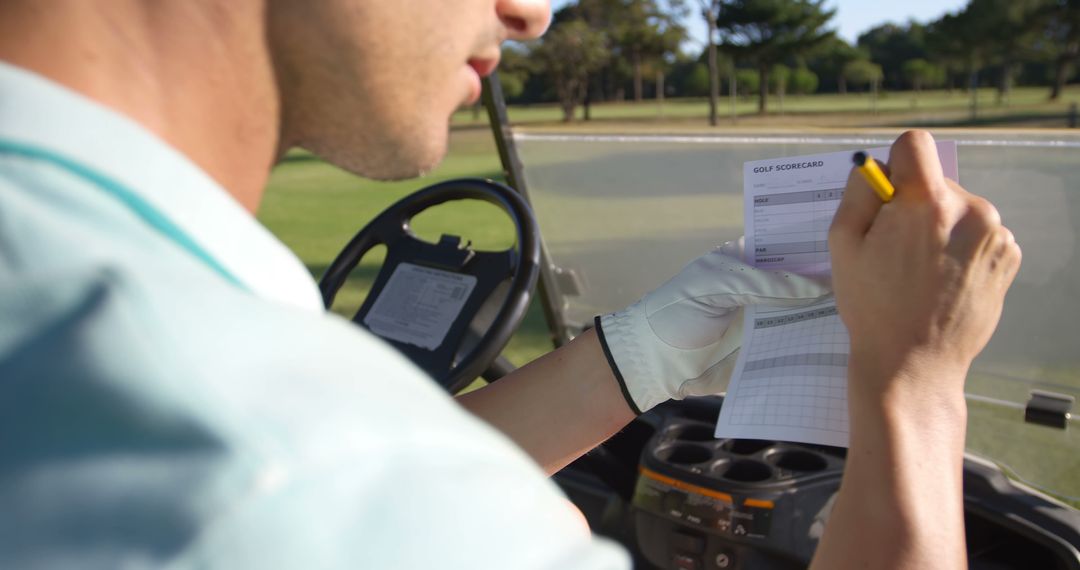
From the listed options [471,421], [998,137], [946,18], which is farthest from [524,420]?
[946,18]

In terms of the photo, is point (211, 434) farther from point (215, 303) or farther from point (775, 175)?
point (775, 175)

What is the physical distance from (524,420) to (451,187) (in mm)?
805

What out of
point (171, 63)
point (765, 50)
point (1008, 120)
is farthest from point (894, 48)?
point (171, 63)

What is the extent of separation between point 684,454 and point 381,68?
1.23 meters

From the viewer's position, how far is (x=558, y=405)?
4.00 feet

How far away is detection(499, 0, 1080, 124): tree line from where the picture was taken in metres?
39.3

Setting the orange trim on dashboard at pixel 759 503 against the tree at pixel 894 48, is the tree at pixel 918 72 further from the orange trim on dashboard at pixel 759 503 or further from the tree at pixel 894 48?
the orange trim on dashboard at pixel 759 503

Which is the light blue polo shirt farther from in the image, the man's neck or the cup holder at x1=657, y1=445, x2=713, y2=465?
the cup holder at x1=657, y1=445, x2=713, y2=465

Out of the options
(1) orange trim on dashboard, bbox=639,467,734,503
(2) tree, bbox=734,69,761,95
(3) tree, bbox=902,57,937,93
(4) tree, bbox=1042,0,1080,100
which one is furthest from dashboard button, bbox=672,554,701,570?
(3) tree, bbox=902,57,937,93

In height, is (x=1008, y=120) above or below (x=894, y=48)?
below


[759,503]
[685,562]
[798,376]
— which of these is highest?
[798,376]

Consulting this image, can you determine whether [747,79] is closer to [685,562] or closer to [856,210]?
[685,562]

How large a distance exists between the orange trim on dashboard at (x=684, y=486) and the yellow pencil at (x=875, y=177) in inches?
32.1

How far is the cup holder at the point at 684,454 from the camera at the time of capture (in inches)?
65.5
